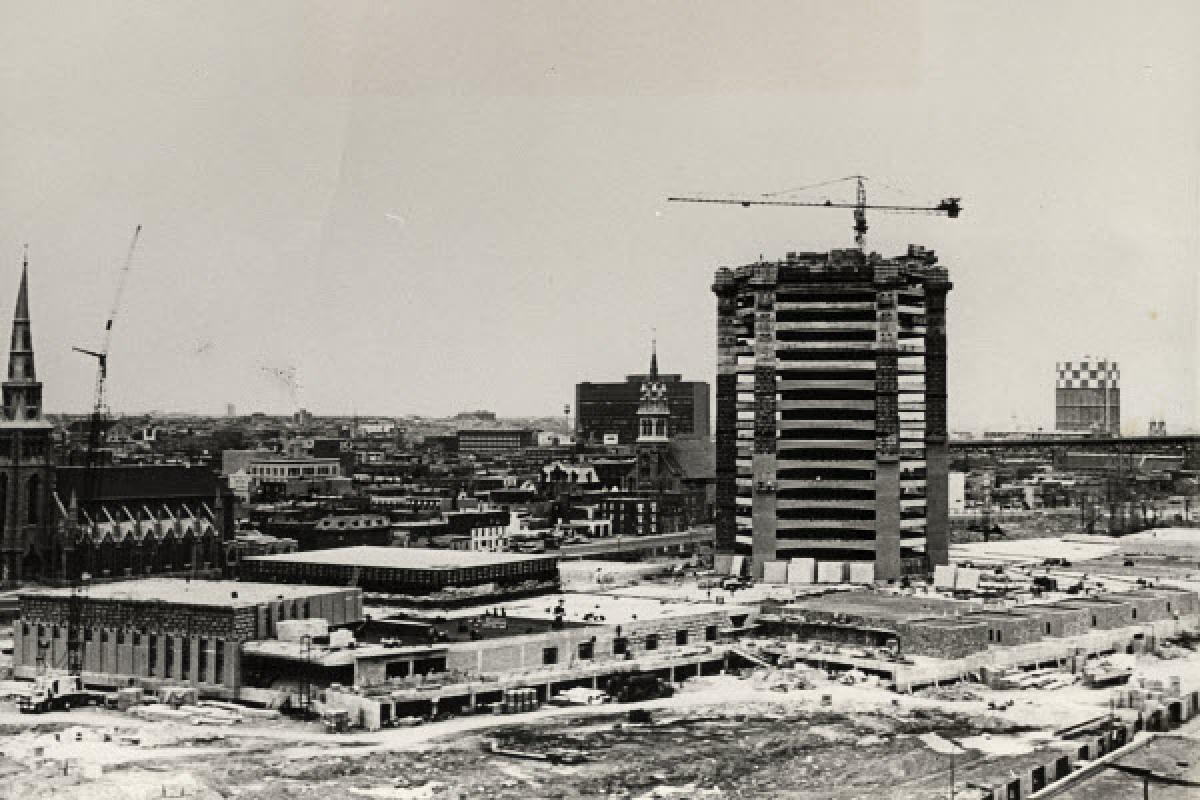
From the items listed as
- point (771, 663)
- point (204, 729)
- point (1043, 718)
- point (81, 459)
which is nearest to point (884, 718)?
point (1043, 718)

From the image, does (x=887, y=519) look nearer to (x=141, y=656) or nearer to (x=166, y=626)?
(x=166, y=626)

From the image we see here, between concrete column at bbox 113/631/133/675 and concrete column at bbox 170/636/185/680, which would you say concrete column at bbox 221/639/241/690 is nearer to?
concrete column at bbox 170/636/185/680

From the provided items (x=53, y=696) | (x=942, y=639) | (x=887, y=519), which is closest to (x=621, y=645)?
(x=942, y=639)

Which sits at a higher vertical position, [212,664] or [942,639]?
[942,639]

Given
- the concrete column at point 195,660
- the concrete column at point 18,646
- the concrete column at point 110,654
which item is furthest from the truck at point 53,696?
the concrete column at point 18,646

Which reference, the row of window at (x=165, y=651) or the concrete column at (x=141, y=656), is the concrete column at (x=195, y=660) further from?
the concrete column at (x=141, y=656)

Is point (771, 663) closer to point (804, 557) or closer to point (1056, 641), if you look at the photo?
point (1056, 641)
